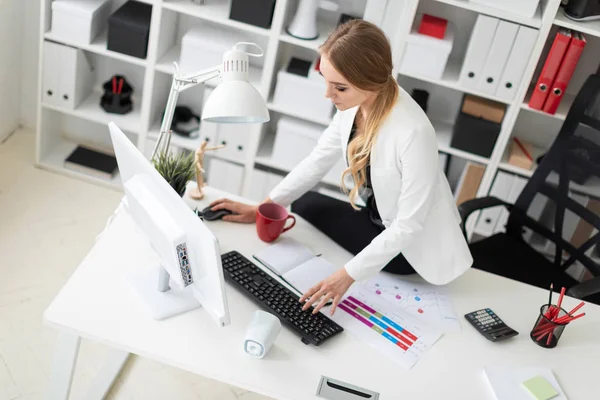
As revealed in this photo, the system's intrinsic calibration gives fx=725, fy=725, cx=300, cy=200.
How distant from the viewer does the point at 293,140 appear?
329 cm

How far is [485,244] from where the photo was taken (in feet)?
8.79

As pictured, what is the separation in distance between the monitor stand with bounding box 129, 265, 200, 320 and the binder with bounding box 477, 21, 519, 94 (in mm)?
1687

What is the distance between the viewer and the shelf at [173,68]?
322cm

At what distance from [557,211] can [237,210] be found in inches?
46.2

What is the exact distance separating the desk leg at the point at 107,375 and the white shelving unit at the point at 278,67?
47.2 inches

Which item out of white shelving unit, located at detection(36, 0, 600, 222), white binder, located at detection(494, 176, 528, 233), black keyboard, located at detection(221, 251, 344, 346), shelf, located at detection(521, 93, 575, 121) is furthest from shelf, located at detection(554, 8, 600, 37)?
black keyboard, located at detection(221, 251, 344, 346)

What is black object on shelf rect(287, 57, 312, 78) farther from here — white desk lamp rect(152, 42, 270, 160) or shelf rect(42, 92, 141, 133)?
white desk lamp rect(152, 42, 270, 160)

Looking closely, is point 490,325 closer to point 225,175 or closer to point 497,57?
point 497,57

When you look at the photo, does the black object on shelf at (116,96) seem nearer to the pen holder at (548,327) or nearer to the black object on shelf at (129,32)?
the black object on shelf at (129,32)

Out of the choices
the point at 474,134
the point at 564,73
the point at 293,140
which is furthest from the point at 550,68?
the point at 293,140

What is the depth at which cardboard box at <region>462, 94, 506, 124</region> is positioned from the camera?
310 centimetres

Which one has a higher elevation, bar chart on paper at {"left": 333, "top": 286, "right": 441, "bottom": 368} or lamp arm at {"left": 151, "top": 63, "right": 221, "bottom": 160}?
lamp arm at {"left": 151, "top": 63, "right": 221, "bottom": 160}

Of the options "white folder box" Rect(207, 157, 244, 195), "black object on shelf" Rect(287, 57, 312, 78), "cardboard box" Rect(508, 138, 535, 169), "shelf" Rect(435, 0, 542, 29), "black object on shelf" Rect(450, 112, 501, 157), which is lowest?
"white folder box" Rect(207, 157, 244, 195)

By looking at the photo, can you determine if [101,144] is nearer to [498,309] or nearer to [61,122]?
[61,122]
